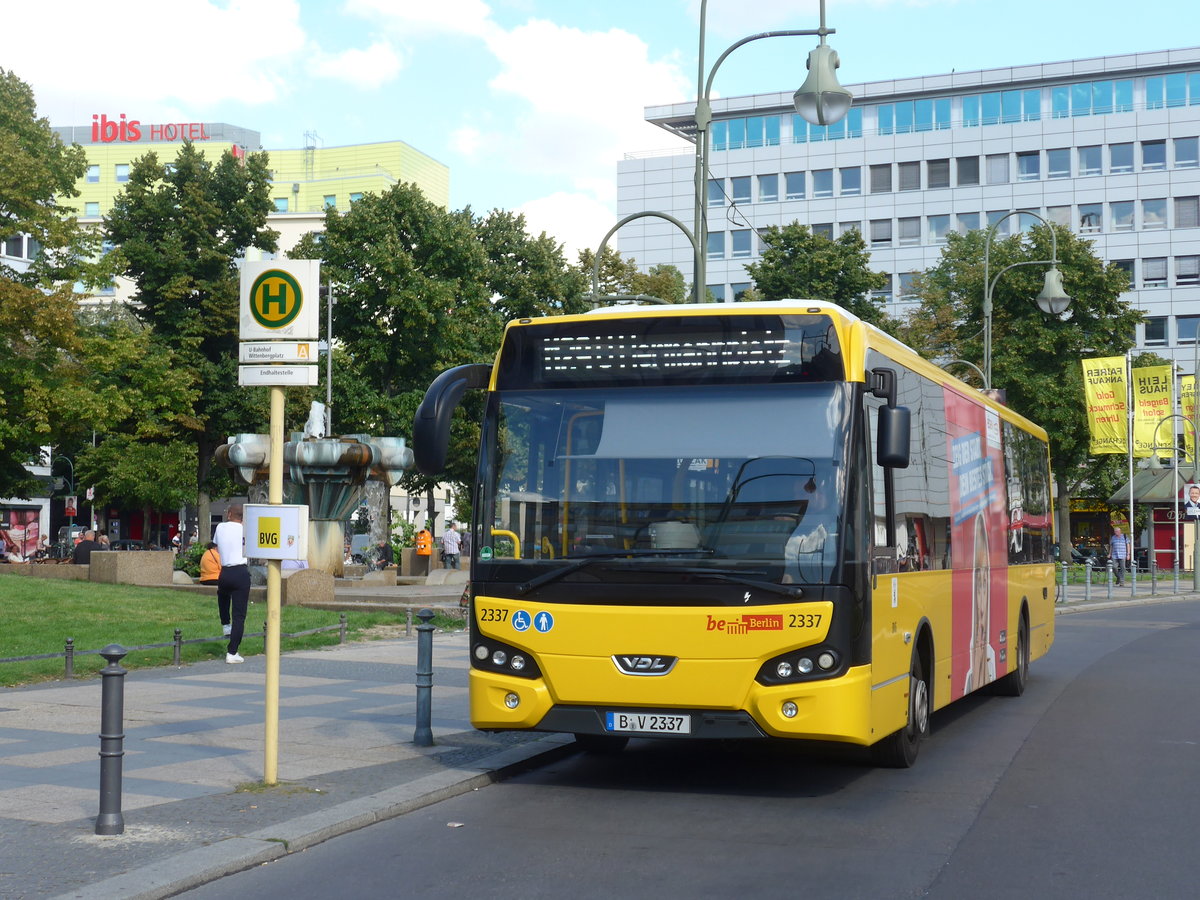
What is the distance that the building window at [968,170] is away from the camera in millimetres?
80500

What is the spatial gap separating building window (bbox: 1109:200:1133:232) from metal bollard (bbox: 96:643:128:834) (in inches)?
3075

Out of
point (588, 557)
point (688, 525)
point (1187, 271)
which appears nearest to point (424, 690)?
point (588, 557)

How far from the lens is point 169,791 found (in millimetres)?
8477

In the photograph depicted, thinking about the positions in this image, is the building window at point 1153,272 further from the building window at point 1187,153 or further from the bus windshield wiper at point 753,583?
the bus windshield wiper at point 753,583

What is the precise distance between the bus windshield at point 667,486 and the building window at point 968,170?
248ft

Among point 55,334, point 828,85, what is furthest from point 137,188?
point 828,85

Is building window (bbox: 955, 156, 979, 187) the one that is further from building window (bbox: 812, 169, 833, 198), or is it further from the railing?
the railing

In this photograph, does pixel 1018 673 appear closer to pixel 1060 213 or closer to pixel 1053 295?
pixel 1053 295

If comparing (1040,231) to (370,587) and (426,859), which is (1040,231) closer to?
(370,587)

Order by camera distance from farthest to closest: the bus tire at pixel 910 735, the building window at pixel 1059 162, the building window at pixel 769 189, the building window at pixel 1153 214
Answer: the building window at pixel 769 189 → the building window at pixel 1059 162 → the building window at pixel 1153 214 → the bus tire at pixel 910 735

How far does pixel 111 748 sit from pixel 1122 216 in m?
78.4

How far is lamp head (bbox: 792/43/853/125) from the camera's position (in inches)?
691

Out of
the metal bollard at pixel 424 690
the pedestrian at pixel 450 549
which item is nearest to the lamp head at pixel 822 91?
the metal bollard at pixel 424 690

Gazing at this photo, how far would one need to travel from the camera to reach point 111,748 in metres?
7.11
